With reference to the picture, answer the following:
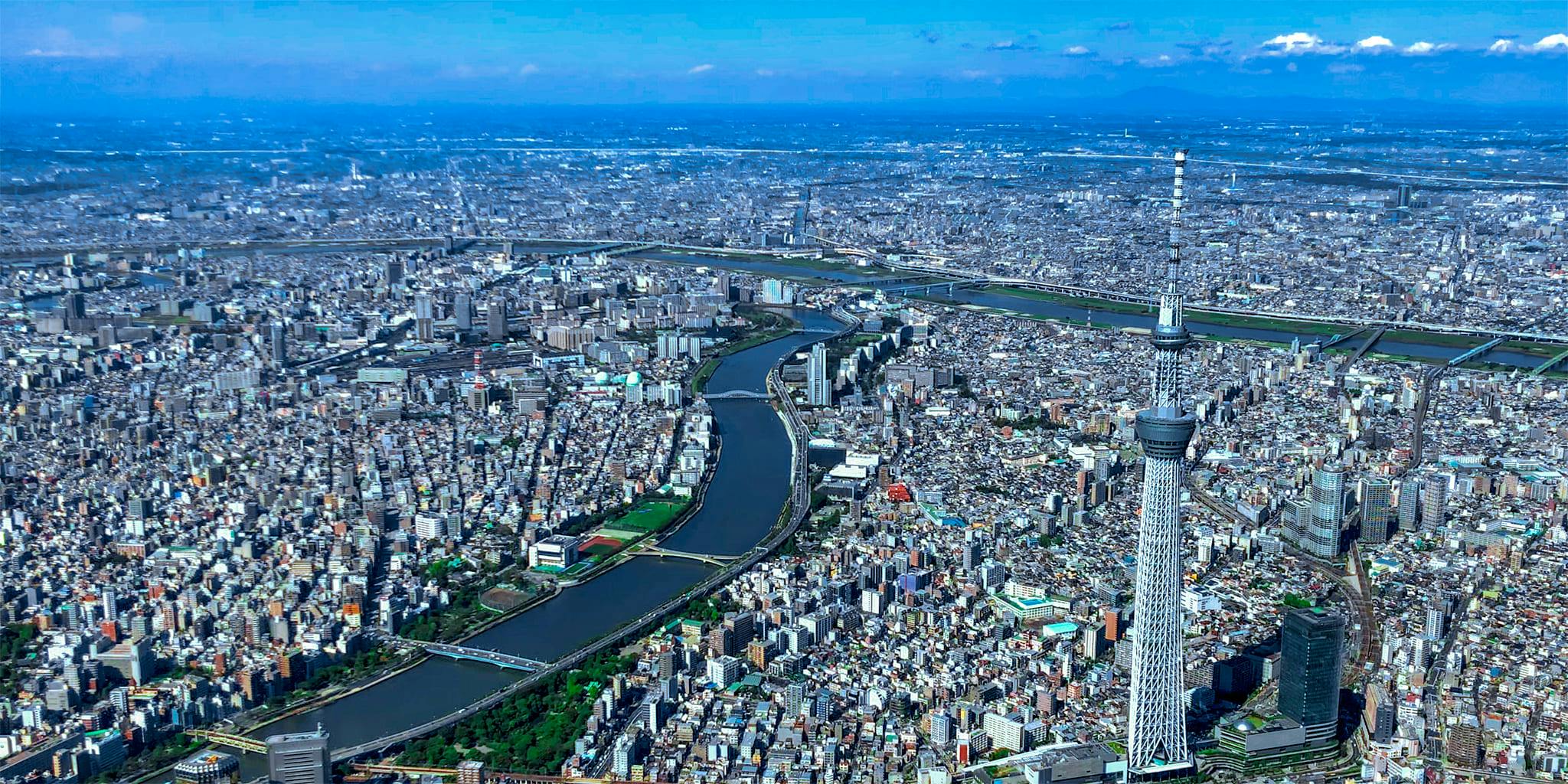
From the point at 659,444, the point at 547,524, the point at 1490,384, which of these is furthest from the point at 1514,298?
the point at 547,524

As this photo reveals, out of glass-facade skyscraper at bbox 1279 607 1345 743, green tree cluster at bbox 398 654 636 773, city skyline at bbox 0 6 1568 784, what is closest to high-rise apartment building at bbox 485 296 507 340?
city skyline at bbox 0 6 1568 784

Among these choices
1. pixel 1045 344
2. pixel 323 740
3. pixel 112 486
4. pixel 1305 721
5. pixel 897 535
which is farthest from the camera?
pixel 1045 344

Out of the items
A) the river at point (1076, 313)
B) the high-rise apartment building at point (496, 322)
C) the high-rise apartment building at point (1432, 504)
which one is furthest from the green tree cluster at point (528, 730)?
the river at point (1076, 313)

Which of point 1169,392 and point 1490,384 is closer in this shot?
point 1169,392

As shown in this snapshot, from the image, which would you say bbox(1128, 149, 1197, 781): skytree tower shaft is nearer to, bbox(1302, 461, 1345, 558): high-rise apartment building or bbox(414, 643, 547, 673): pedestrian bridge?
bbox(414, 643, 547, 673): pedestrian bridge

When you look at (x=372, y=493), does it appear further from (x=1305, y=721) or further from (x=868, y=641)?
(x=1305, y=721)

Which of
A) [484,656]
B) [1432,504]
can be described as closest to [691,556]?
[484,656]

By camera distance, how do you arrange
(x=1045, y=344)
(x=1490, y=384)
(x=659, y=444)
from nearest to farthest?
1. (x=659, y=444)
2. (x=1490, y=384)
3. (x=1045, y=344)

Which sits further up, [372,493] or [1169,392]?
[1169,392]
